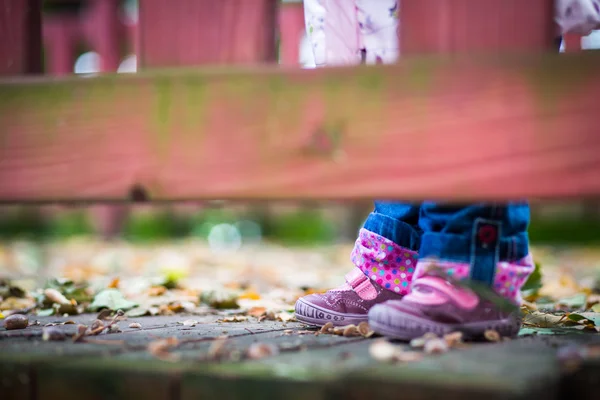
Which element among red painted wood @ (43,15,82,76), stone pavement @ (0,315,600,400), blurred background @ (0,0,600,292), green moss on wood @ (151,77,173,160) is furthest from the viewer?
red painted wood @ (43,15,82,76)

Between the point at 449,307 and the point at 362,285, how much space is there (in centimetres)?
35

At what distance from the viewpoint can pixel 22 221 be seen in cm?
780

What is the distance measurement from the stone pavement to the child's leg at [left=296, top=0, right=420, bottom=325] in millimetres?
306

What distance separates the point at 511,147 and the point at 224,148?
500 mm

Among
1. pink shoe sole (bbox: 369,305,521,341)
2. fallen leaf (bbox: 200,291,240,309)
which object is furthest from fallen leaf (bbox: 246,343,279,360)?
fallen leaf (bbox: 200,291,240,309)

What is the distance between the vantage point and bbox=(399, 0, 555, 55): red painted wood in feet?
3.43

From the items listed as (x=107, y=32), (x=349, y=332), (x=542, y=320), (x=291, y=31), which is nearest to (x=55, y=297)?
(x=349, y=332)

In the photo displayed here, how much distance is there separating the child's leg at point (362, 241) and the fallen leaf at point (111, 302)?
1.91 ft

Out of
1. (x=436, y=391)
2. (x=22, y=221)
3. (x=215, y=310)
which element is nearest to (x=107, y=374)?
(x=436, y=391)

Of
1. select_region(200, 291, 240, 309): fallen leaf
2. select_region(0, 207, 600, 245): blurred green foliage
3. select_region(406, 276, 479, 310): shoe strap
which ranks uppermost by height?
select_region(406, 276, 479, 310): shoe strap

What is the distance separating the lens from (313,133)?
110cm

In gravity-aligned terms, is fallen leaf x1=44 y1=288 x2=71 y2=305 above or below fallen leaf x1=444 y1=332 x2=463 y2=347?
below

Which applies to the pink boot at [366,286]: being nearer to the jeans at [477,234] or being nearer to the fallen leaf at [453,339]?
the jeans at [477,234]

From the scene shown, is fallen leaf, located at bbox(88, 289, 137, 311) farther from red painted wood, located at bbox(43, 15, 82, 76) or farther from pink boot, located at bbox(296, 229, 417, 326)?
red painted wood, located at bbox(43, 15, 82, 76)
